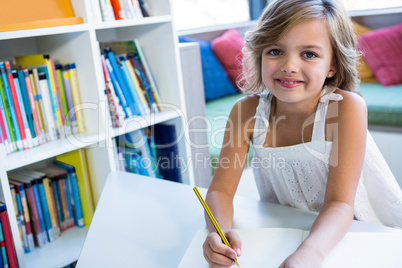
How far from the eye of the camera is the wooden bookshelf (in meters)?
1.28

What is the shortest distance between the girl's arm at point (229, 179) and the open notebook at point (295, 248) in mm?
30

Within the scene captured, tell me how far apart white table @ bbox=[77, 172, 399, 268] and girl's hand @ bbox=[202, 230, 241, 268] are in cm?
8

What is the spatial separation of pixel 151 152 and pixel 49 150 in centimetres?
55

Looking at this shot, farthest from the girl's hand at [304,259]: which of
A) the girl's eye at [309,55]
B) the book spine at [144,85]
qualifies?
the book spine at [144,85]

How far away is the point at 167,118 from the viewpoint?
165cm

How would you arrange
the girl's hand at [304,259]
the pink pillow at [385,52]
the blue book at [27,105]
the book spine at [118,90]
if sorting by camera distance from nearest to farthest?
1. the girl's hand at [304,259]
2. the blue book at [27,105]
3. the book spine at [118,90]
4. the pink pillow at [385,52]

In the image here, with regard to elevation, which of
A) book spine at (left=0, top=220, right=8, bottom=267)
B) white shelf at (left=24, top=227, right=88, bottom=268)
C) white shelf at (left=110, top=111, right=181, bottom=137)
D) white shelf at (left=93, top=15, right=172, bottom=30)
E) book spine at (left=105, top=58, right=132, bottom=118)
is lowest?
white shelf at (left=24, top=227, right=88, bottom=268)

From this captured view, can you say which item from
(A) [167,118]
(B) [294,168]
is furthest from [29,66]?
(B) [294,168]

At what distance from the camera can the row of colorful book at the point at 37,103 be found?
1.32 meters

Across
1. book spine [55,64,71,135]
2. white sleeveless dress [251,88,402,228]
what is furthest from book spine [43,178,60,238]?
white sleeveless dress [251,88,402,228]

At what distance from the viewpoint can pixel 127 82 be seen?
1.62 meters

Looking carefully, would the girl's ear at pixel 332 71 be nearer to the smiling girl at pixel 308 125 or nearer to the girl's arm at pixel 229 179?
the smiling girl at pixel 308 125

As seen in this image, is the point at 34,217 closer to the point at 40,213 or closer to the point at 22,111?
the point at 40,213

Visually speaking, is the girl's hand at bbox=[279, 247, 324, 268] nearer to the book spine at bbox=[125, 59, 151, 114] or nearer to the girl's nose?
the girl's nose
